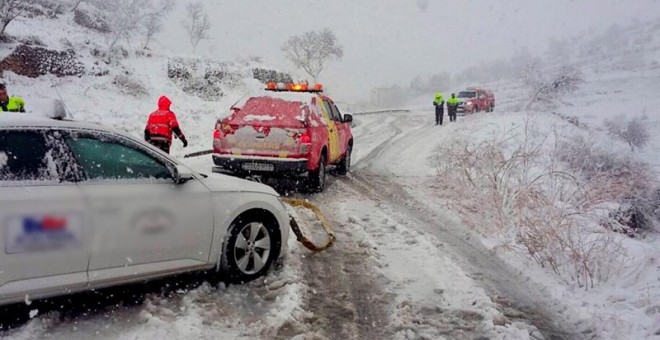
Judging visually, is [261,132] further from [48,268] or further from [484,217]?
[48,268]

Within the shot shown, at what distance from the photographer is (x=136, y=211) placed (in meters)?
3.95

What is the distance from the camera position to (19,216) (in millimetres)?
3326

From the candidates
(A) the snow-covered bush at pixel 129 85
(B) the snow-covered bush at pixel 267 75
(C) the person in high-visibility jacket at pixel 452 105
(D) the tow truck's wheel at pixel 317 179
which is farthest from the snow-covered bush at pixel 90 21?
(D) the tow truck's wheel at pixel 317 179

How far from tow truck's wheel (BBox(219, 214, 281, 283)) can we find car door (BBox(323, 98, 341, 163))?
4.74m

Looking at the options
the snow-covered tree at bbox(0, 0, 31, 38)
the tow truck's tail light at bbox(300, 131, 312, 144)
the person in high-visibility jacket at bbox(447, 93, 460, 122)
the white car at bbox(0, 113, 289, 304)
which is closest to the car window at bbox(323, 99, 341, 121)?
the tow truck's tail light at bbox(300, 131, 312, 144)

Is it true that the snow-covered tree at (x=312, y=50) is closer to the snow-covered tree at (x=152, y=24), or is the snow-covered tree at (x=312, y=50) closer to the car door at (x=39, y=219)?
the snow-covered tree at (x=152, y=24)

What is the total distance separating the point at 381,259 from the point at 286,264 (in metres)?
1.09

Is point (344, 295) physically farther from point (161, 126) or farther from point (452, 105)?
point (452, 105)

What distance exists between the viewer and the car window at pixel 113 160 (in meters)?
3.83

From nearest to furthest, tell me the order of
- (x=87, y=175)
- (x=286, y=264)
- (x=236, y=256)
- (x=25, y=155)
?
(x=25, y=155) → (x=87, y=175) → (x=236, y=256) → (x=286, y=264)

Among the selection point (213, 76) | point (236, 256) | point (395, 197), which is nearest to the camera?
point (236, 256)

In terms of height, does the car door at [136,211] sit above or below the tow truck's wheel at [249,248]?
above

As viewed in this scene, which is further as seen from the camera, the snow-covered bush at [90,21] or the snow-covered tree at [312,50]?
the snow-covered tree at [312,50]

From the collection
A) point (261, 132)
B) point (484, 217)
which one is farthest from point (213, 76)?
point (484, 217)
